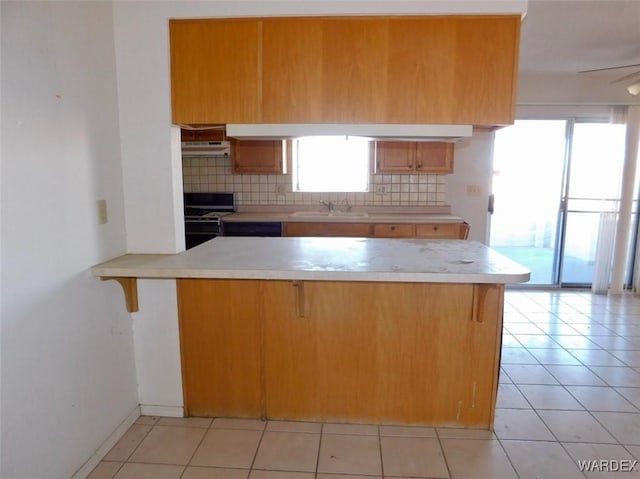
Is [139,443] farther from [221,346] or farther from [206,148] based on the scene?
[206,148]

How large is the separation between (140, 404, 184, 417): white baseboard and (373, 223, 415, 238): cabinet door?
2448 mm

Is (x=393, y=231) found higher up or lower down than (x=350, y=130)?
lower down

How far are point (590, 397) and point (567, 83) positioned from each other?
3479 mm

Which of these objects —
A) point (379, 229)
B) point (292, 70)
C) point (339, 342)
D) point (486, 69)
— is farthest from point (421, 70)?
point (379, 229)

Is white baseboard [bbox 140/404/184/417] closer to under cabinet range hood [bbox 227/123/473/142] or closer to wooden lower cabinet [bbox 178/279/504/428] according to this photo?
wooden lower cabinet [bbox 178/279/504/428]

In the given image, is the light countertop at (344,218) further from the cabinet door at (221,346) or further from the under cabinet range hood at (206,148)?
the cabinet door at (221,346)

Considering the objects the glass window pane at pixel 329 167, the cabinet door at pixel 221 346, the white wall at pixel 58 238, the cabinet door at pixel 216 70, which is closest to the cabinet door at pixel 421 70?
the cabinet door at pixel 216 70

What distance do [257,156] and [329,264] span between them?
2762mm

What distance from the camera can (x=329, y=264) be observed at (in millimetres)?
2004

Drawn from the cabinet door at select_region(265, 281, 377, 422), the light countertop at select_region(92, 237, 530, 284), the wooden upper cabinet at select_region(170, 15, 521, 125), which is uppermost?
the wooden upper cabinet at select_region(170, 15, 521, 125)

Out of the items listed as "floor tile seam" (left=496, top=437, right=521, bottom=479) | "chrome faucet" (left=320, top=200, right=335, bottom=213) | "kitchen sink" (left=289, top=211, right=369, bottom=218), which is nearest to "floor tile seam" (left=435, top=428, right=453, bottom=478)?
"floor tile seam" (left=496, top=437, right=521, bottom=479)

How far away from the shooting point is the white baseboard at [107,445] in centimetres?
182

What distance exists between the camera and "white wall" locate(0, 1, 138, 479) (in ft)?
4.69

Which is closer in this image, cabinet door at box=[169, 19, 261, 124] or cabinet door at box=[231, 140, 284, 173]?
cabinet door at box=[169, 19, 261, 124]
